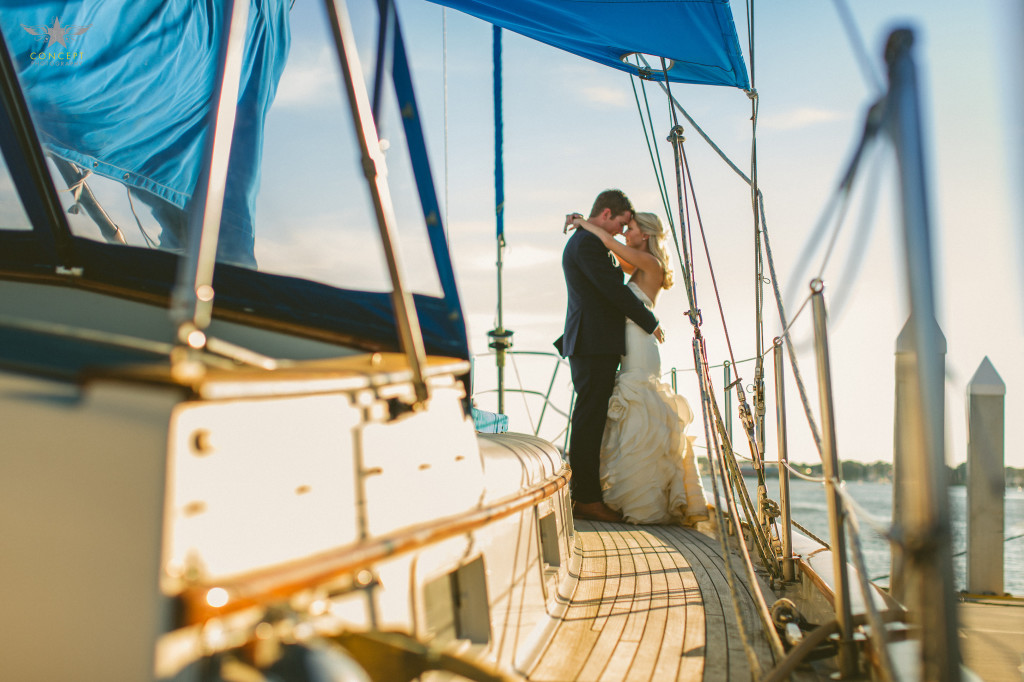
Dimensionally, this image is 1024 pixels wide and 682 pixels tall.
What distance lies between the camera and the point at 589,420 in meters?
4.46

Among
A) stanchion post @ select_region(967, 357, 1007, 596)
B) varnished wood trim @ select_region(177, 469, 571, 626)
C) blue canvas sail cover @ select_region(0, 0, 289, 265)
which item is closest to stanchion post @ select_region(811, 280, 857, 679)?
varnished wood trim @ select_region(177, 469, 571, 626)

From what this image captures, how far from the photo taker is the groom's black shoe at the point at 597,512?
14.4 ft

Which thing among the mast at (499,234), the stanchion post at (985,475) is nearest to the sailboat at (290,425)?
the stanchion post at (985,475)

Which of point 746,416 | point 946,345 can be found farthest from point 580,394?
point 946,345

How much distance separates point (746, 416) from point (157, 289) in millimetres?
2509

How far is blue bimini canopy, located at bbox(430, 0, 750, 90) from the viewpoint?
10.6ft

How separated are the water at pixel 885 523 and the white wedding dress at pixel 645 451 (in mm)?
787

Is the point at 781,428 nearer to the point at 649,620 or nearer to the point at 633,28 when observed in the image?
the point at 649,620

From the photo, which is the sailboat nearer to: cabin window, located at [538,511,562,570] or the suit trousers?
cabin window, located at [538,511,562,570]

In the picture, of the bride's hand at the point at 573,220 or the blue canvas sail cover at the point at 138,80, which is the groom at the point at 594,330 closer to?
the bride's hand at the point at 573,220

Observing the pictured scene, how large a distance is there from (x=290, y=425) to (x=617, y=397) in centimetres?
348

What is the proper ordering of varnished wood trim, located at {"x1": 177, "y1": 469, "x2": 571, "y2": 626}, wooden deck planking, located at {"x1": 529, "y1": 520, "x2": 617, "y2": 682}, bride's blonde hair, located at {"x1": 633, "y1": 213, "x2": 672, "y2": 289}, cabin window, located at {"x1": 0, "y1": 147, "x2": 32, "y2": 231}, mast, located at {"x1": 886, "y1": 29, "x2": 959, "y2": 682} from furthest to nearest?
bride's blonde hair, located at {"x1": 633, "y1": 213, "x2": 672, "y2": 289} < cabin window, located at {"x1": 0, "y1": 147, "x2": 32, "y2": 231} < wooden deck planking, located at {"x1": 529, "y1": 520, "x2": 617, "y2": 682} < mast, located at {"x1": 886, "y1": 29, "x2": 959, "y2": 682} < varnished wood trim, located at {"x1": 177, "y1": 469, "x2": 571, "y2": 626}

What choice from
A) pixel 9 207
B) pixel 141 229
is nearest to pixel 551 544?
pixel 141 229

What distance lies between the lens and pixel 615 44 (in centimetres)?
352
